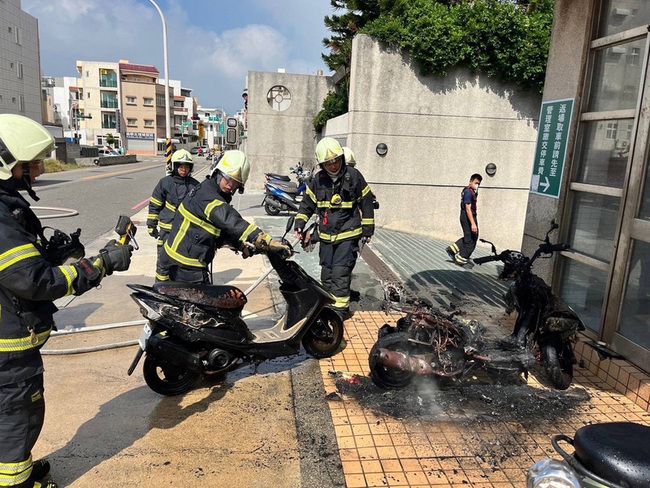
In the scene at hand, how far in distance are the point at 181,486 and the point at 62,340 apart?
2.82m

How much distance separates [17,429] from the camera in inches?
94.8

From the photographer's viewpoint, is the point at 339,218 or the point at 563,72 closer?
the point at 563,72

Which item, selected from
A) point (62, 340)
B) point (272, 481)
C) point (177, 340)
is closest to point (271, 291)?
point (62, 340)

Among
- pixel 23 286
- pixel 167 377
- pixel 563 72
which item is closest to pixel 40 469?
pixel 167 377

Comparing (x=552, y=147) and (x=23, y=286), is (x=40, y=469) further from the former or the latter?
(x=552, y=147)

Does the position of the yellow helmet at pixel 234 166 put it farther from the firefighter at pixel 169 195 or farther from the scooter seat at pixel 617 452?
the scooter seat at pixel 617 452

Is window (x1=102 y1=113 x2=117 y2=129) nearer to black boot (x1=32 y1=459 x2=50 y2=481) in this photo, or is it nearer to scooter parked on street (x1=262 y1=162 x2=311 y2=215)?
scooter parked on street (x1=262 y1=162 x2=311 y2=215)

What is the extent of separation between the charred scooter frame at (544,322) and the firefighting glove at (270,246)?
5.81 ft

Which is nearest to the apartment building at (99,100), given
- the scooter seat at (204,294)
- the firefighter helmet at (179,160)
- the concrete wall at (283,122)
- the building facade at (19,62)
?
the building facade at (19,62)

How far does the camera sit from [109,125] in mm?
71312

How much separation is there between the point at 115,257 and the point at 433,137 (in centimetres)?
935

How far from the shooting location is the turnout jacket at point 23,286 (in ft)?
7.43

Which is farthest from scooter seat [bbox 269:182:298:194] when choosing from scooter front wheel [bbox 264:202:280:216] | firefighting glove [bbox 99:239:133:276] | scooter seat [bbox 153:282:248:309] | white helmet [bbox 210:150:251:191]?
firefighting glove [bbox 99:239:133:276]

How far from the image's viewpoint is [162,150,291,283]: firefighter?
12.6ft
